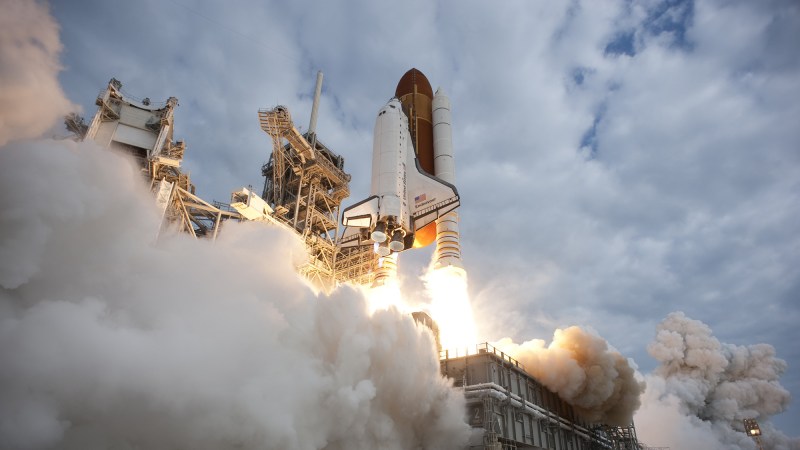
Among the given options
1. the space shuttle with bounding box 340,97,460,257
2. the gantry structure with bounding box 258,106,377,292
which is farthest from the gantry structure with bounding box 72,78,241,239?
the space shuttle with bounding box 340,97,460,257

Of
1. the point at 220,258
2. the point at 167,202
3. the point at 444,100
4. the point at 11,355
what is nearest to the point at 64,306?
the point at 11,355

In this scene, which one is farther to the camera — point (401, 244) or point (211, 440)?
point (401, 244)

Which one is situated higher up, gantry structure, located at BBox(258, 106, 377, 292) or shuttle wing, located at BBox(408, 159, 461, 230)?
gantry structure, located at BBox(258, 106, 377, 292)

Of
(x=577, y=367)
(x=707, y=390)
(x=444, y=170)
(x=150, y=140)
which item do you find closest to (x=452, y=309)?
(x=577, y=367)

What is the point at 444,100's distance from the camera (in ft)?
92.8

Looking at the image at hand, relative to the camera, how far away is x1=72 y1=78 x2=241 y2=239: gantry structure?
77.9ft

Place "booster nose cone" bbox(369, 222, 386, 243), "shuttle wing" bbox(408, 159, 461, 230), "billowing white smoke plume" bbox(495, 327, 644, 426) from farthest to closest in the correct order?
"billowing white smoke plume" bbox(495, 327, 644, 426), "shuttle wing" bbox(408, 159, 461, 230), "booster nose cone" bbox(369, 222, 386, 243)

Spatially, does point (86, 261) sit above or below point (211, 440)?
above

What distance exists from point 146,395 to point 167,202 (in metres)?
16.0

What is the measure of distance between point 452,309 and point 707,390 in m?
34.7

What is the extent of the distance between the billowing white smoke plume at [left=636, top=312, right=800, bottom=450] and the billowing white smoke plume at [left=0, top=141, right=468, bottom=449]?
110 ft

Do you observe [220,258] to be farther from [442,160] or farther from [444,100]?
[444,100]

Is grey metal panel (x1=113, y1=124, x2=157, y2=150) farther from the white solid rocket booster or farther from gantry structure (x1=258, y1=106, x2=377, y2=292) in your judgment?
the white solid rocket booster

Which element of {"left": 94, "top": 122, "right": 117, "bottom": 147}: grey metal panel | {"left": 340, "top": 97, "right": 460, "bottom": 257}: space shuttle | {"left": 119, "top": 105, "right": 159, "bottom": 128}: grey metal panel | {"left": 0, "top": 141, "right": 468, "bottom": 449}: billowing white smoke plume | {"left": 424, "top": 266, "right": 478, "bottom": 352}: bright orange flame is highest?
{"left": 119, "top": 105, "right": 159, "bottom": 128}: grey metal panel
